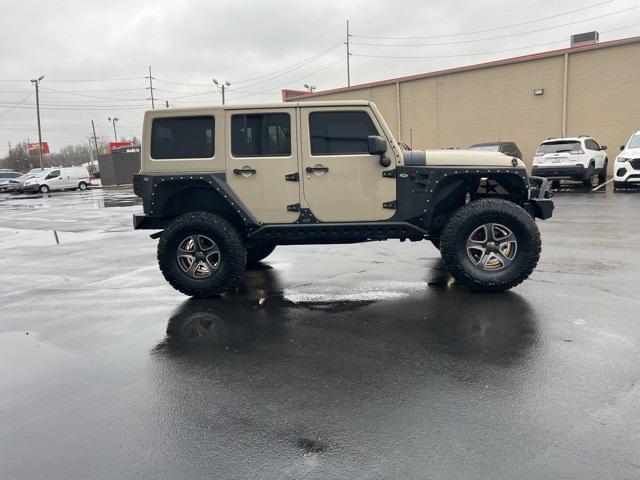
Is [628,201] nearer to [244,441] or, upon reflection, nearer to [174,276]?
[174,276]

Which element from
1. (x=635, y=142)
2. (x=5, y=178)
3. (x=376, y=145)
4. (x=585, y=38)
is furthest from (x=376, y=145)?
(x=5, y=178)

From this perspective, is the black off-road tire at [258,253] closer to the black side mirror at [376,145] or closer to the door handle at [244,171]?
the door handle at [244,171]

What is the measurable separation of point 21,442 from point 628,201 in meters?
15.1

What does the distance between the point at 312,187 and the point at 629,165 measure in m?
14.3

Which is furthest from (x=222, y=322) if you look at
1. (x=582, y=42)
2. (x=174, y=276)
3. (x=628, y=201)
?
(x=582, y=42)

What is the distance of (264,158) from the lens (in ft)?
19.8

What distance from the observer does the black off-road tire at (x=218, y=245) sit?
6035mm

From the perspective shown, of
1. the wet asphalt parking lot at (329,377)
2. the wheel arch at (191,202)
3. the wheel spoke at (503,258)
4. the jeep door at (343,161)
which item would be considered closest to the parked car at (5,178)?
the wet asphalt parking lot at (329,377)

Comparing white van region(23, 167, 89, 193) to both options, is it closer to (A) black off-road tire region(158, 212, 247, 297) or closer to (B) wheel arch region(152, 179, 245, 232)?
(B) wheel arch region(152, 179, 245, 232)

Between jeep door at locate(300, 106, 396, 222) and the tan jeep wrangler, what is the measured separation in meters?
0.01

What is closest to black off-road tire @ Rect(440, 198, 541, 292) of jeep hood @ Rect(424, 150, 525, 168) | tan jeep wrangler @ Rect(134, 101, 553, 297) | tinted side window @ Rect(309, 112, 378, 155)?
tan jeep wrangler @ Rect(134, 101, 553, 297)

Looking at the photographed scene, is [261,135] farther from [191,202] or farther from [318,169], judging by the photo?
[191,202]

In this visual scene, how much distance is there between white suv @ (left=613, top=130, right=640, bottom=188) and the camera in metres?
16.2

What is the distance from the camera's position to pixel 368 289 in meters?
6.27
